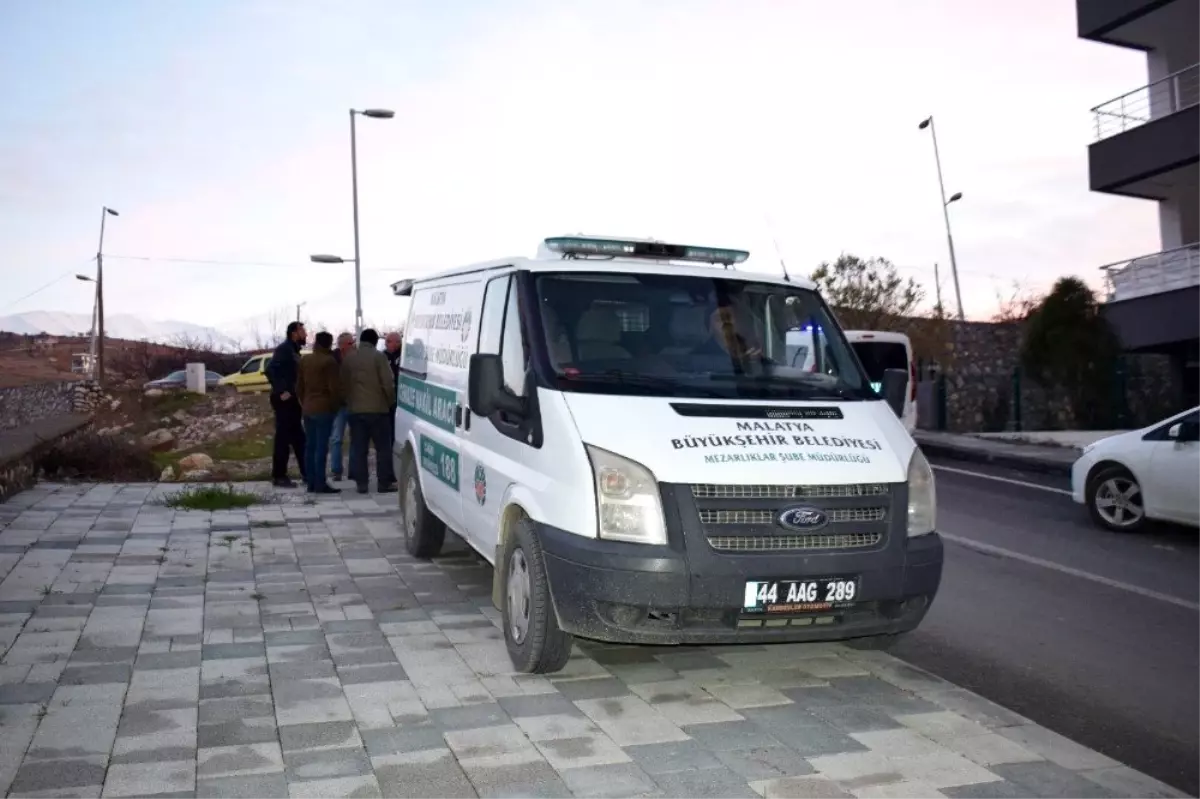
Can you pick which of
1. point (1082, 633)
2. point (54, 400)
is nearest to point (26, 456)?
point (1082, 633)

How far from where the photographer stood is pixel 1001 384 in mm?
27234

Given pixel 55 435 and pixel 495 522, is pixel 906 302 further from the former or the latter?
pixel 495 522

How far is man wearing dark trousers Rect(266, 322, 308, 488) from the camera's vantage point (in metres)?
12.3

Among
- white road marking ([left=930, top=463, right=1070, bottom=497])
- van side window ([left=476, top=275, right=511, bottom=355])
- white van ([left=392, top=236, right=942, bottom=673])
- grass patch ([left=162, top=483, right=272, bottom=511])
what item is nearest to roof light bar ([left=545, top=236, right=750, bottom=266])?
white van ([left=392, top=236, right=942, bottom=673])

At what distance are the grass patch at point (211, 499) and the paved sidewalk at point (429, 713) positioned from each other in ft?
12.1

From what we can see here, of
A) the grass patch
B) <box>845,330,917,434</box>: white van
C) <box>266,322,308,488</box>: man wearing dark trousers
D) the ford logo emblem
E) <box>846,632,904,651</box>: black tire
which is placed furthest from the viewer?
<box>845,330,917,434</box>: white van

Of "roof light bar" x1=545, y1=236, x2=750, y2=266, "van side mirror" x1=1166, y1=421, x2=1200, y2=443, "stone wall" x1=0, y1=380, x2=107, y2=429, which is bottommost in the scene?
"van side mirror" x1=1166, y1=421, x2=1200, y2=443

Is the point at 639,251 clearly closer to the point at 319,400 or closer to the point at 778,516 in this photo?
the point at 778,516

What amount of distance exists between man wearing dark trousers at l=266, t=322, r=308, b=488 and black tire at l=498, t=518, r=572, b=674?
702 centimetres

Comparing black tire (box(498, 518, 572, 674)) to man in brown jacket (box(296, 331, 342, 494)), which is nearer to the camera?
black tire (box(498, 518, 572, 674))

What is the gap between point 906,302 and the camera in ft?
98.1

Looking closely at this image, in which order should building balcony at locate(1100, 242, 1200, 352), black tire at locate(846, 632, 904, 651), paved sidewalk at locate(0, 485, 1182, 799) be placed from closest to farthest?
paved sidewalk at locate(0, 485, 1182, 799), black tire at locate(846, 632, 904, 651), building balcony at locate(1100, 242, 1200, 352)

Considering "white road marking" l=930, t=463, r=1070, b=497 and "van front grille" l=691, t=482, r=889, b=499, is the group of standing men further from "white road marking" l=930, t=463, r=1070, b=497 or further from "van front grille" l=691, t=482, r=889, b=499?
"white road marking" l=930, t=463, r=1070, b=497

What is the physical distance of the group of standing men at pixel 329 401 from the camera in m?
11.8
